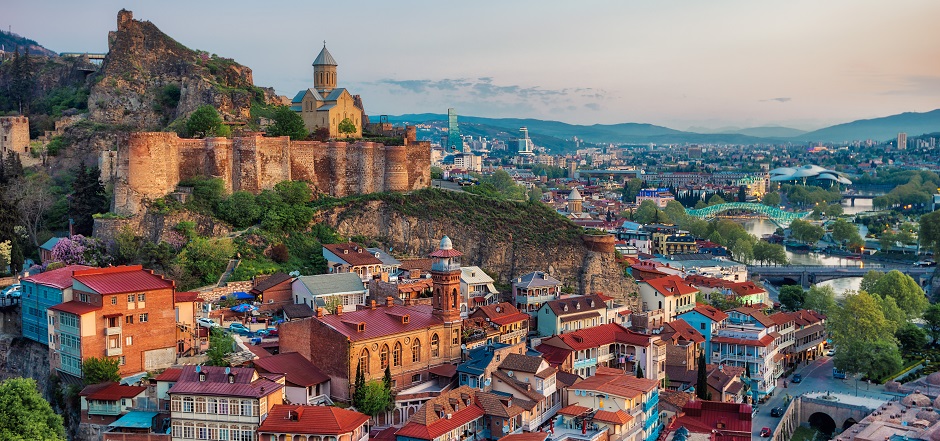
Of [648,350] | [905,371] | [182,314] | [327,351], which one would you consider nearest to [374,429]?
[327,351]

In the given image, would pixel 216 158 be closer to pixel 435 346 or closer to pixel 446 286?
pixel 446 286

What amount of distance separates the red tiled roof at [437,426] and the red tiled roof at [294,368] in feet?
10.3

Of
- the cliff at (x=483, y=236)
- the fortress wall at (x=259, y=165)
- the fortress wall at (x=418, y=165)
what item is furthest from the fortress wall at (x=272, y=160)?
the fortress wall at (x=418, y=165)

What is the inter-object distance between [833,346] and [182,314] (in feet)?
112

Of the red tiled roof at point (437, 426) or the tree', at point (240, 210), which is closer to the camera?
the red tiled roof at point (437, 426)

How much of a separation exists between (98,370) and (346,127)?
2257 cm

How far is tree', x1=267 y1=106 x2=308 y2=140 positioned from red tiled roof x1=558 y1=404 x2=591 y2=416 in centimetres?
2009

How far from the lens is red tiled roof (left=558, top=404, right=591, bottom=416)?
30344 millimetres

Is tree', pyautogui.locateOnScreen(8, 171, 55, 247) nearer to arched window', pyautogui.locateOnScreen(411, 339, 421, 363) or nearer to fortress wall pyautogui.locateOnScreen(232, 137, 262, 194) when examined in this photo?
fortress wall pyautogui.locateOnScreen(232, 137, 262, 194)

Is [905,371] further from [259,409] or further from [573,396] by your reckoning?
[259,409]

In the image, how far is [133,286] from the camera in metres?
27.6

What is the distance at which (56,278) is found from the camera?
29.0m

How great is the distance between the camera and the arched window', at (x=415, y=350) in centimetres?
3114

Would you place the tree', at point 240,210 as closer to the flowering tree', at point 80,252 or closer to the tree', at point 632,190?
the flowering tree', at point 80,252
